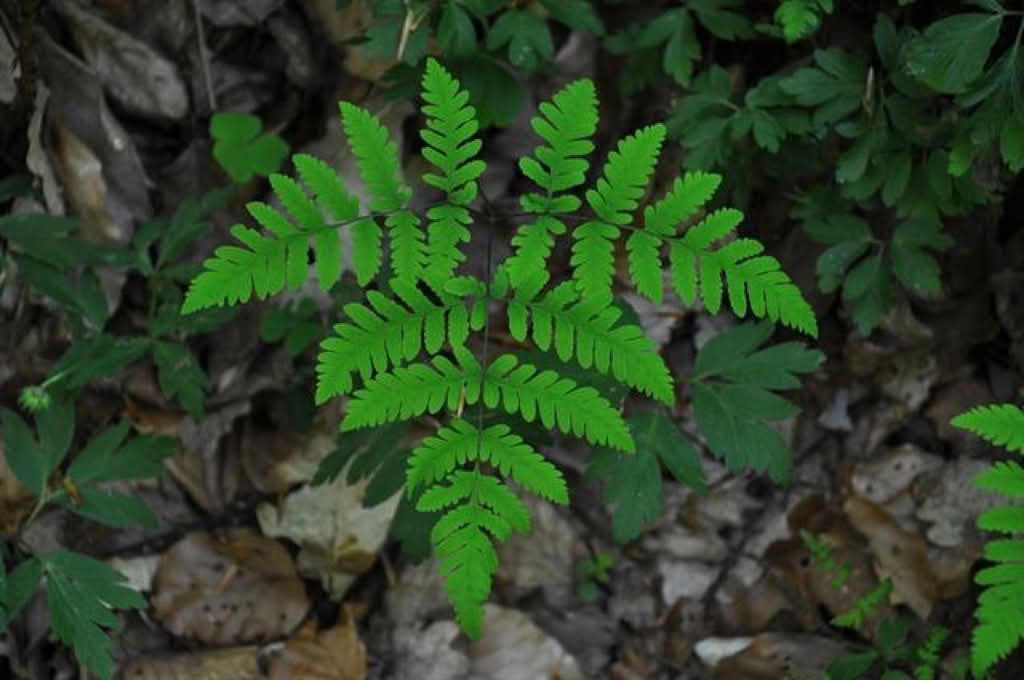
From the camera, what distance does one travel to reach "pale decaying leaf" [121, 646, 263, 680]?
321cm

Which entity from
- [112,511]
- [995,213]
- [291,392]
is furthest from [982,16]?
[112,511]

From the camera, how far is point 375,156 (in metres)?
2.13

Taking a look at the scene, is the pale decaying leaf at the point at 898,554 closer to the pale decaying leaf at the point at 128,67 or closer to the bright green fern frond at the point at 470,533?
the bright green fern frond at the point at 470,533

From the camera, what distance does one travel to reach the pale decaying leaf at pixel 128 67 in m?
3.38

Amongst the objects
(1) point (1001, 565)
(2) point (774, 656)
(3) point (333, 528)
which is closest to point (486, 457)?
(1) point (1001, 565)

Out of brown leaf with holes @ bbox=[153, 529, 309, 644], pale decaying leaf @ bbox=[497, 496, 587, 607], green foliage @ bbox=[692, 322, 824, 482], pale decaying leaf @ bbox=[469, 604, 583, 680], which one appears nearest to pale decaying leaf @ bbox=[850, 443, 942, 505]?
green foliage @ bbox=[692, 322, 824, 482]

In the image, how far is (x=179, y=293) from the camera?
10.3ft

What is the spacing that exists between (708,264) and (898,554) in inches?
66.1

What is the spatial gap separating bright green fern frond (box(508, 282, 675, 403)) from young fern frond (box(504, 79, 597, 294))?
6 cm

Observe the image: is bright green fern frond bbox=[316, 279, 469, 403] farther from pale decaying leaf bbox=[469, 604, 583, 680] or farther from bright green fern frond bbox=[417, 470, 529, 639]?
pale decaying leaf bbox=[469, 604, 583, 680]

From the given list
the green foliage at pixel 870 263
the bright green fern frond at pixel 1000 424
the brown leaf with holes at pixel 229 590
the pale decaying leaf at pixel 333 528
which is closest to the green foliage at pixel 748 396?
the green foliage at pixel 870 263

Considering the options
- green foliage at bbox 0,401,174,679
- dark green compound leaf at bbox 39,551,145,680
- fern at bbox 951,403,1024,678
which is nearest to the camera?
fern at bbox 951,403,1024,678

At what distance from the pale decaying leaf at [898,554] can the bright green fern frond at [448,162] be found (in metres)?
1.93

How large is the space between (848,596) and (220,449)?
216 centimetres
